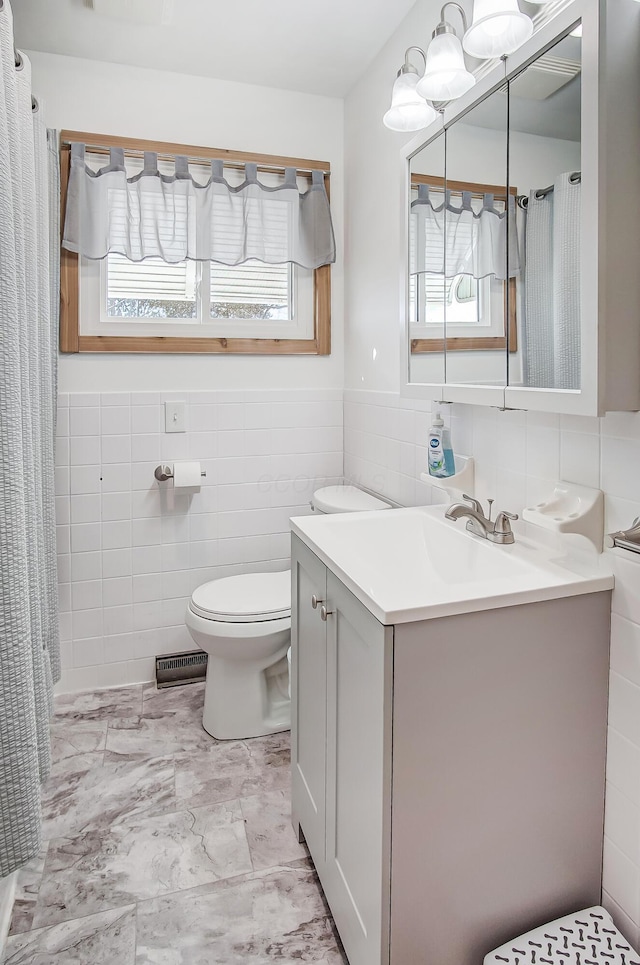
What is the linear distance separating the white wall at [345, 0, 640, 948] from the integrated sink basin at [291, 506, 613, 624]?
0.12m

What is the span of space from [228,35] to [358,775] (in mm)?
2417

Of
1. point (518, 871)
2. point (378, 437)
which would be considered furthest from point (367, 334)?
point (518, 871)

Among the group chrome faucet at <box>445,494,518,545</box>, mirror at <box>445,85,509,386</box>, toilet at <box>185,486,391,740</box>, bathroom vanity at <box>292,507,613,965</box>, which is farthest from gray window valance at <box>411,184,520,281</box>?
toilet at <box>185,486,391,740</box>

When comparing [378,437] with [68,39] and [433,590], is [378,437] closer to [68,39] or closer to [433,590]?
[433,590]

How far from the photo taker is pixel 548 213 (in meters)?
1.19

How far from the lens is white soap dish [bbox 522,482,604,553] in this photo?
119cm

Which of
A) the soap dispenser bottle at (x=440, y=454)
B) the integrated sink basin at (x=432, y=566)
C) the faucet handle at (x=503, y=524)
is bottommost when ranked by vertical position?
the integrated sink basin at (x=432, y=566)

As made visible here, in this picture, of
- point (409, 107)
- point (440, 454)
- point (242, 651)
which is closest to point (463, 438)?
point (440, 454)

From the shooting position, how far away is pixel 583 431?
4.10ft

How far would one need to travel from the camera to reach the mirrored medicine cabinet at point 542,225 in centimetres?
104

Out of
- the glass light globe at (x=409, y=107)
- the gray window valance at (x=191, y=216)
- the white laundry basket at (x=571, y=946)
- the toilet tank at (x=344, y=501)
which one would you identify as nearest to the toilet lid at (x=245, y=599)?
the toilet tank at (x=344, y=501)

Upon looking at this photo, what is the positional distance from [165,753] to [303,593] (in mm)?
978

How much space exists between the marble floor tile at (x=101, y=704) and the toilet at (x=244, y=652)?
36 centimetres

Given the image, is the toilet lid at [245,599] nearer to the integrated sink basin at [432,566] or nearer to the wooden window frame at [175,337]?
the integrated sink basin at [432,566]
